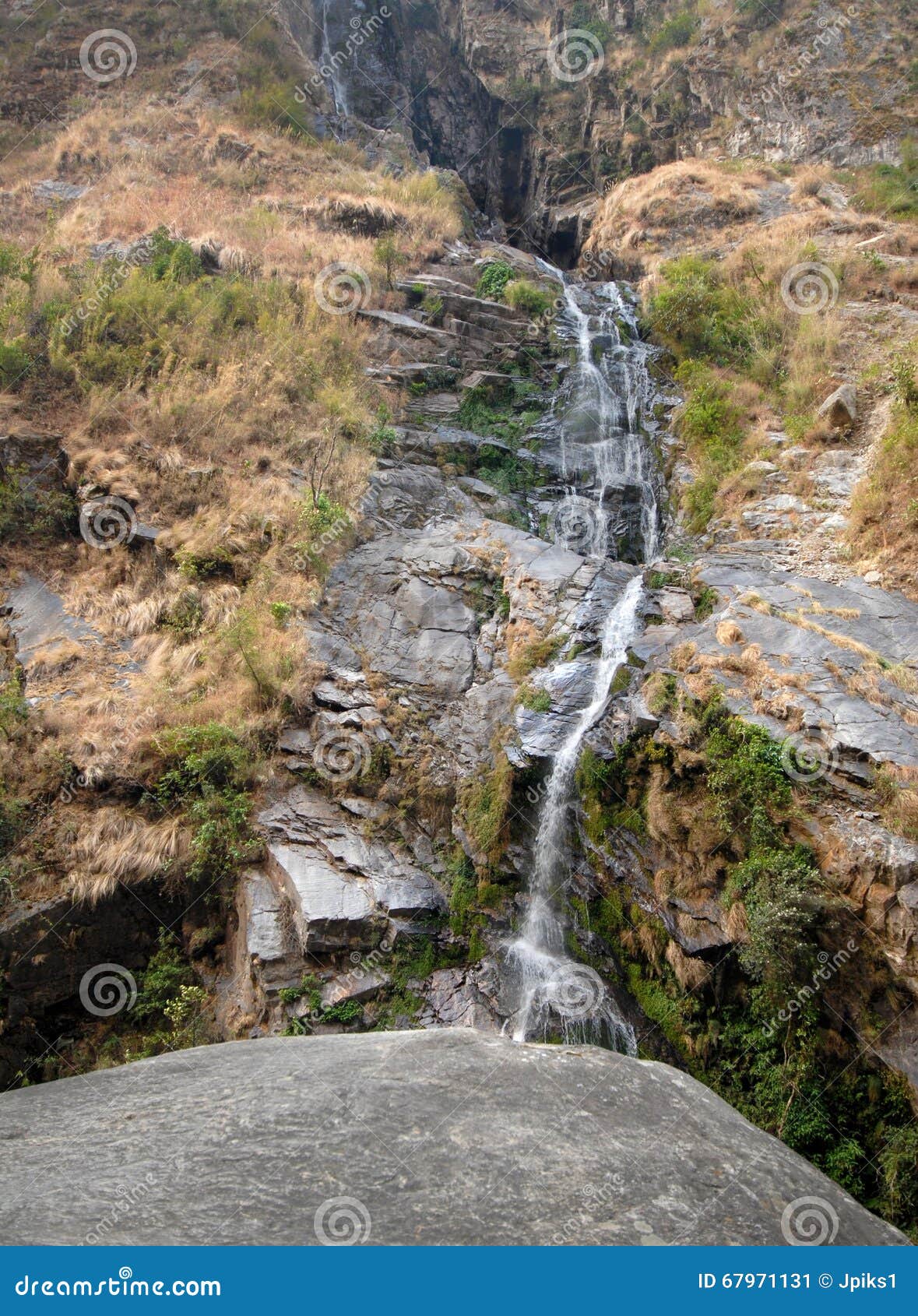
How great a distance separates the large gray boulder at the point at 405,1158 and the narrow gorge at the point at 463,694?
0.03 meters

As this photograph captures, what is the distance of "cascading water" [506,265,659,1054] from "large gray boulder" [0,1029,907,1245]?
1889 millimetres

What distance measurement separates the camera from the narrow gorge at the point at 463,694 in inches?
192

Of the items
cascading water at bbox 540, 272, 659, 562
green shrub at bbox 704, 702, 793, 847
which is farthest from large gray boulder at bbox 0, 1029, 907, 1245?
cascading water at bbox 540, 272, 659, 562

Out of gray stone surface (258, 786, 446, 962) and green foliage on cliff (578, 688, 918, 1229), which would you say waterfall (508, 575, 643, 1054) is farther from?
gray stone surface (258, 786, 446, 962)

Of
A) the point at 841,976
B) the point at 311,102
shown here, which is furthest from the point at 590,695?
the point at 311,102

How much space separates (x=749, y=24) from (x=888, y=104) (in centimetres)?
526

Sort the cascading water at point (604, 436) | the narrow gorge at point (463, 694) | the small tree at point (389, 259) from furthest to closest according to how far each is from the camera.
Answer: the small tree at point (389, 259)
the cascading water at point (604, 436)
the narrow gorge at point (463, 694)

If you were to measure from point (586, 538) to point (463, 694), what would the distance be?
→ 433 cm

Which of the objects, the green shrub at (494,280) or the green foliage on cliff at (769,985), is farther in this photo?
the green shrub at (494,280)

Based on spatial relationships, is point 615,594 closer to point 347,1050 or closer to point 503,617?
point 503,617

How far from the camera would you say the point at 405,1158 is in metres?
4.11

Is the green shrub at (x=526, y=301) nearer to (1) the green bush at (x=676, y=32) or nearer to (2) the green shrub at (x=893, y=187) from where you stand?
(2) the green shrub at (x=893, y=187)

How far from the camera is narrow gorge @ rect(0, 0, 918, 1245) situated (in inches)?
192

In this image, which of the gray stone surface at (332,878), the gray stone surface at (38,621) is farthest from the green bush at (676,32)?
the gray stone surface at (332,878)
